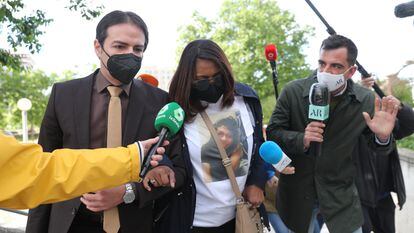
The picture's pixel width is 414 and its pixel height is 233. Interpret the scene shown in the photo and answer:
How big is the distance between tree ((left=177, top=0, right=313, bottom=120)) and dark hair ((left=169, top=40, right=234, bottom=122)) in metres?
22.0

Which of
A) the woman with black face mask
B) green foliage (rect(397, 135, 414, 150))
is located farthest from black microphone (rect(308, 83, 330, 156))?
green foliage (rect(397, 135, 414, 150))

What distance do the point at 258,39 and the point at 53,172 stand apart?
79.7 feet

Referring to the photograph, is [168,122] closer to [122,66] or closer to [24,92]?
[122,66]

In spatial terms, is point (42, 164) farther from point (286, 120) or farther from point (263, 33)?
point (263, 33)

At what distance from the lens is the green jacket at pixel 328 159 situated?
109 inches

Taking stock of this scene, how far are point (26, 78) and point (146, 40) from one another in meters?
30.9

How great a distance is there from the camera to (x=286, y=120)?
292 cm

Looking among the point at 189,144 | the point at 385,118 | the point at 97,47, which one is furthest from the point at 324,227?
the point at 97,47

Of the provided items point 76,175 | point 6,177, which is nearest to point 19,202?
point 6,177

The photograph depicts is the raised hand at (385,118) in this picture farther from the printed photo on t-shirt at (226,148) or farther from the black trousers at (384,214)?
the black trousers at (384,214)

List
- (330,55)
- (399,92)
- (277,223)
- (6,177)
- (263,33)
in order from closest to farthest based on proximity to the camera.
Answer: (6,177) < (330,55) < (277,223) < (399,92) < (263,33)

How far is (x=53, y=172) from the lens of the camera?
4.97 feet

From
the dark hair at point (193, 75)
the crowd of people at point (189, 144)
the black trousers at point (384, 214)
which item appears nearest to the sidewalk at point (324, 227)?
the black trousers at point (384, 214)

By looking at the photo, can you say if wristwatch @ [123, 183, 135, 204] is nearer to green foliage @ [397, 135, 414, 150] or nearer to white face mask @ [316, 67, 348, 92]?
white face mask @ [316, 67, 348, 92]
